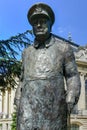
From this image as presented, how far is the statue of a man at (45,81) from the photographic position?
11.3 feet

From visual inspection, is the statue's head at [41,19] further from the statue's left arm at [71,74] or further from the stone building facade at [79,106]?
the stone building facade at [79,106]

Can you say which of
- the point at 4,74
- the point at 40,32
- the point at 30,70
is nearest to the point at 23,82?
the point at 30,70

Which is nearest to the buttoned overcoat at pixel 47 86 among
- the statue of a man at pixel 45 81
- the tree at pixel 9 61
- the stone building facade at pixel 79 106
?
the statue of a man at pixel 45 81

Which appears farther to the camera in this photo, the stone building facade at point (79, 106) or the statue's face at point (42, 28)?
the stone building facade at point (79, 106)

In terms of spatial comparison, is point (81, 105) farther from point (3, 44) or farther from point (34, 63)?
point (34, 63)

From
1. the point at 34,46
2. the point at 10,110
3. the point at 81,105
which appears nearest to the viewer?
the point at 34,46

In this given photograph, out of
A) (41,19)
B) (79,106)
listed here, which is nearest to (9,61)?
(41,19)

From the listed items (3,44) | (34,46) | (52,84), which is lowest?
(52,84)

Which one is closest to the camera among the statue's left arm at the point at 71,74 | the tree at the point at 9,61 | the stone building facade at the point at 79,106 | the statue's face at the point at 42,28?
the statue's left arm at the point at 71,74

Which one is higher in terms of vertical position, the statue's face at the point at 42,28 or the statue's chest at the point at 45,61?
the statue's face at the point at 42,28

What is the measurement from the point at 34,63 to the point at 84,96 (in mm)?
41510

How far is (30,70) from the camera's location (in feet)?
11.8

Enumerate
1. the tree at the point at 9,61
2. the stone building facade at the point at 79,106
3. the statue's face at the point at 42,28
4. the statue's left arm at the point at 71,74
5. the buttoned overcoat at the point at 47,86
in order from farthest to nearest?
1. the stone building facade at the point at 79,106
2. the tree at the point at 9,61
3. the statue's face at the point at 42,28
4. the statue's left arm at the point at 71,74
5. the buttoned overcoat at the point at 47,86

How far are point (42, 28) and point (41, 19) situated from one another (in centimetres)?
8
